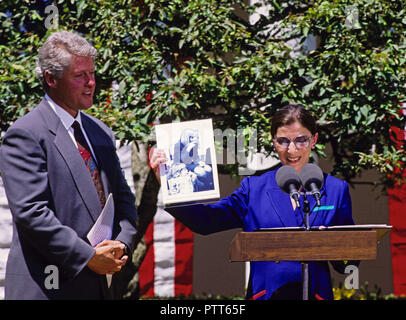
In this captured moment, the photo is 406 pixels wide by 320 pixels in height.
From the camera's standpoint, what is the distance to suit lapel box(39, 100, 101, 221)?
301 cm

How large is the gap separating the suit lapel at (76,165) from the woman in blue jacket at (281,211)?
62cm

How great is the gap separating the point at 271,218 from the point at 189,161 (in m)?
0.61

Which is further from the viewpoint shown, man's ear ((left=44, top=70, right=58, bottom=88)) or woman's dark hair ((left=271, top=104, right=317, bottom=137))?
woman's dark hair ((left=271, top=104, right=317, bottom=137))

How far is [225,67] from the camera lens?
640cm

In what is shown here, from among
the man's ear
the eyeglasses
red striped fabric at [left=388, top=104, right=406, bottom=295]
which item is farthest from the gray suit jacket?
red striped fabric at [left=388, top=104, right=406, bottom=295]

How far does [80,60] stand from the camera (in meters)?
3.14

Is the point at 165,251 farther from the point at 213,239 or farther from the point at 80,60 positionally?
the point at 80,60

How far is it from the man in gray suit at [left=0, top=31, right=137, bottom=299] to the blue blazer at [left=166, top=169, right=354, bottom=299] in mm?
557

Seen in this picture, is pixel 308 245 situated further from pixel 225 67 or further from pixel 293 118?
pixel 225 67

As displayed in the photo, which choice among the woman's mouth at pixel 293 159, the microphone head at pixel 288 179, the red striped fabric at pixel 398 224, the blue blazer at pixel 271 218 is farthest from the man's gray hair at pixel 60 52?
the red striped fabric at pixel 398 224

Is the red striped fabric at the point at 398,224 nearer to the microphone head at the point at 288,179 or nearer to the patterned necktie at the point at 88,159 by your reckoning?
the microphone head at the point at 288,179

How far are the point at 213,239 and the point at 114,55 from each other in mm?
5586

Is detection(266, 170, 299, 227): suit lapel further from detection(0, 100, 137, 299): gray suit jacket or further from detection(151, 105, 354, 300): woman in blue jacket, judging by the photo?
detection(0, 100, 137, 299): gray suit jacket
